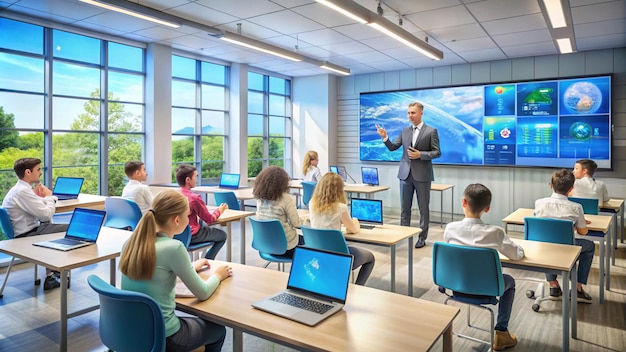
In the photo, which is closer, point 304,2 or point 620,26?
point 304,2

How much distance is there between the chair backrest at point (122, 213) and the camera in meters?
4.20

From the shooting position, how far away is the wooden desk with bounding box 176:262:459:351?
1550 millimetres

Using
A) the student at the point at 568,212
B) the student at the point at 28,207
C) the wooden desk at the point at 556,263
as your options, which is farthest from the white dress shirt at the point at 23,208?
the student at the point at 568,212

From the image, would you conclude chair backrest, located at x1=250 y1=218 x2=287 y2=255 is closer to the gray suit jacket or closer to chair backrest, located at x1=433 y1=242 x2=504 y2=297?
chair backrest, located at x1=433 y1=242 x2=504 y2=297

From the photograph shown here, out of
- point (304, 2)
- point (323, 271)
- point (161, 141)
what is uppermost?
point (304, 2)

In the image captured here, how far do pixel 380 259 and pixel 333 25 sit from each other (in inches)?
127

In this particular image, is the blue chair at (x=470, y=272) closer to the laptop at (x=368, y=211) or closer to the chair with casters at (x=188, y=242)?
the laptop at (x=368, y=211)

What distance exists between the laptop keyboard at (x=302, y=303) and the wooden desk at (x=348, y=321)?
75 millimetres

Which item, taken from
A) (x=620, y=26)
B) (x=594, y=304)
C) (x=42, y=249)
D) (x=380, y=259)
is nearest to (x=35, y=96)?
(x=42, y=249)

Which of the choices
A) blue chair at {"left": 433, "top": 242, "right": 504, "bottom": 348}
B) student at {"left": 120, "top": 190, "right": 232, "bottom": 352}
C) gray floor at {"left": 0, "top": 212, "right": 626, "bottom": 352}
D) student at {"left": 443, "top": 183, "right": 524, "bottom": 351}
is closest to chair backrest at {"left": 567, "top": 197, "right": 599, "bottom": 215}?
gray floor at {"left": 0, "top": 212, "right": 626, "bottom": 352}

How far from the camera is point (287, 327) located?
1678 millimetres

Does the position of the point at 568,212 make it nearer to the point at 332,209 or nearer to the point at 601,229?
the point at 601,229

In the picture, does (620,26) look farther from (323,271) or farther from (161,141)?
(161,141)

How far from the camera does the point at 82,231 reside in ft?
10.4
